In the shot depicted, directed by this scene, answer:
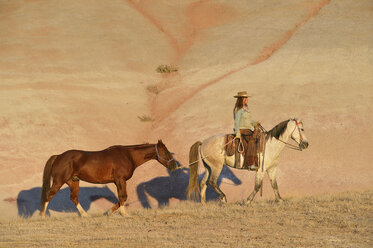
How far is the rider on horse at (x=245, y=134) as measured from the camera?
15.3m

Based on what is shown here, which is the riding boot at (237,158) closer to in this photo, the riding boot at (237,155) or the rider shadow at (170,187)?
the riding boot at (237,155)

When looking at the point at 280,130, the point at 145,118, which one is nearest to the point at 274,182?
the point at 280,130

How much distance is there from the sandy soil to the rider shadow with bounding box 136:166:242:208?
72mm

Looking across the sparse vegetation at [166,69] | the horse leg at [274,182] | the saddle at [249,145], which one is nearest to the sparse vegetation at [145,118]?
the sparse vegetation at [166,69]

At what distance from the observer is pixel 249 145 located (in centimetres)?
1537

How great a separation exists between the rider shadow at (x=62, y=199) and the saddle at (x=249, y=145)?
23.4 feet

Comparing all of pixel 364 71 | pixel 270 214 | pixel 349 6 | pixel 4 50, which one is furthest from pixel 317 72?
pixel 4 50

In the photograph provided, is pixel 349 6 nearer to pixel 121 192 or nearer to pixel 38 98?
pixel 38 98

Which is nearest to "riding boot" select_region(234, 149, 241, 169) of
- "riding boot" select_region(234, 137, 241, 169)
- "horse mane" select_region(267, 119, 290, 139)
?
"riding boot" select_region(234, 137, 241, 169)

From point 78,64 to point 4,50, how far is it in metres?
4.91

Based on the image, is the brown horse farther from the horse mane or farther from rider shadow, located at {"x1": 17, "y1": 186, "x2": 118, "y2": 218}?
rider shadow, located at {"x1": 17, "y1": 186, "x2": 118, "y2": 218}

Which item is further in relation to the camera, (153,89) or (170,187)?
(153,89)

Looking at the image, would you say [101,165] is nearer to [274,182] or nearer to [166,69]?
[274,182]

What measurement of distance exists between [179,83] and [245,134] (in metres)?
17.2
